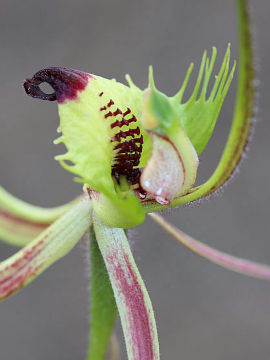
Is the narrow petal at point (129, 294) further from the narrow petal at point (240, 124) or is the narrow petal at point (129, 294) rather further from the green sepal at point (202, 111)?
the green sepal at point (202, 111)

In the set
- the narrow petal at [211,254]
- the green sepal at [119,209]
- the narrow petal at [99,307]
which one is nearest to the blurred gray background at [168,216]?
the narrow petal at [211,254]

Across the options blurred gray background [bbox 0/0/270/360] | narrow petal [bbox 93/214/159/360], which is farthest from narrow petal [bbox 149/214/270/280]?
blurred gray background [bbox 0/0/270/360]

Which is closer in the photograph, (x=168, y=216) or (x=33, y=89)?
(x=33, y=89)

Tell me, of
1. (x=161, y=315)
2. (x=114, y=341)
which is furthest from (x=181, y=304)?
(x=114, y=341)

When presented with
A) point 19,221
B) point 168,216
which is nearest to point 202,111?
point 19,221

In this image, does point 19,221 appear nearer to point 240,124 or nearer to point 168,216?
point 240,124

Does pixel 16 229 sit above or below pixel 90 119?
below

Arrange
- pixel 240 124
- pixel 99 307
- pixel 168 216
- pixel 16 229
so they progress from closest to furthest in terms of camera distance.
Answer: pixel 240 124 < pixel 99 307 < pixel 16 229 < pixel 168 216

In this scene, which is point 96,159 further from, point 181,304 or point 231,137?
point 181,304
